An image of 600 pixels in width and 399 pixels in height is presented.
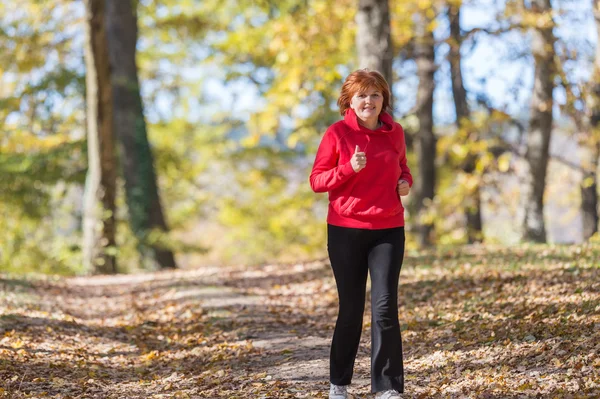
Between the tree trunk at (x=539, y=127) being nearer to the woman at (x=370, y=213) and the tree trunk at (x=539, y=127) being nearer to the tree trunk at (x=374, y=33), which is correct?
the tree trunk at (x=374, y=33)

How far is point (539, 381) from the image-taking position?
507cm

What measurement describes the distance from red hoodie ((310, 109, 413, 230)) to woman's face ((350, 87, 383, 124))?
2.1 inches

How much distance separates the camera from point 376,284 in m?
4.85

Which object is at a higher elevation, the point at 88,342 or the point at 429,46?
the point at 429,46

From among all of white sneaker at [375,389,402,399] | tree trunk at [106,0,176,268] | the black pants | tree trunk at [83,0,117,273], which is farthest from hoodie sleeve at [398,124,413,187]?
tree trunk at [106,0,176,268]

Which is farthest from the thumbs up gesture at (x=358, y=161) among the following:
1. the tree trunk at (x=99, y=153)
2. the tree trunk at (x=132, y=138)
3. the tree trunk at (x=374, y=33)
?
the tree trunk at (x=132, y=138)

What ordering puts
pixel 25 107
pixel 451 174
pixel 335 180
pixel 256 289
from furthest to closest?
1. pixel 451 174
2. pixel 25 107
3. pixel 256 289
4. pixel 335 180

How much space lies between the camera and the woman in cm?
483

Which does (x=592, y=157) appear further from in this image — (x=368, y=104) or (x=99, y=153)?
(x=368, y=104)

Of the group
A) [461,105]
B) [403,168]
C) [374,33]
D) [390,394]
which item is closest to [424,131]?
[461,105]

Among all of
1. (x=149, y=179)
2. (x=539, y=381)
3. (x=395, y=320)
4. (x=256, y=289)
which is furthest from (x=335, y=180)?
(x=149, y=179)

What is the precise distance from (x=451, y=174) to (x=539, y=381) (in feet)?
66.0

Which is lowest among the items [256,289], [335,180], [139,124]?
[256,289]

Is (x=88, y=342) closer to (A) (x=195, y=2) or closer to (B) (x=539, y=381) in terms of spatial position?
(B) (x=539, y=381)
